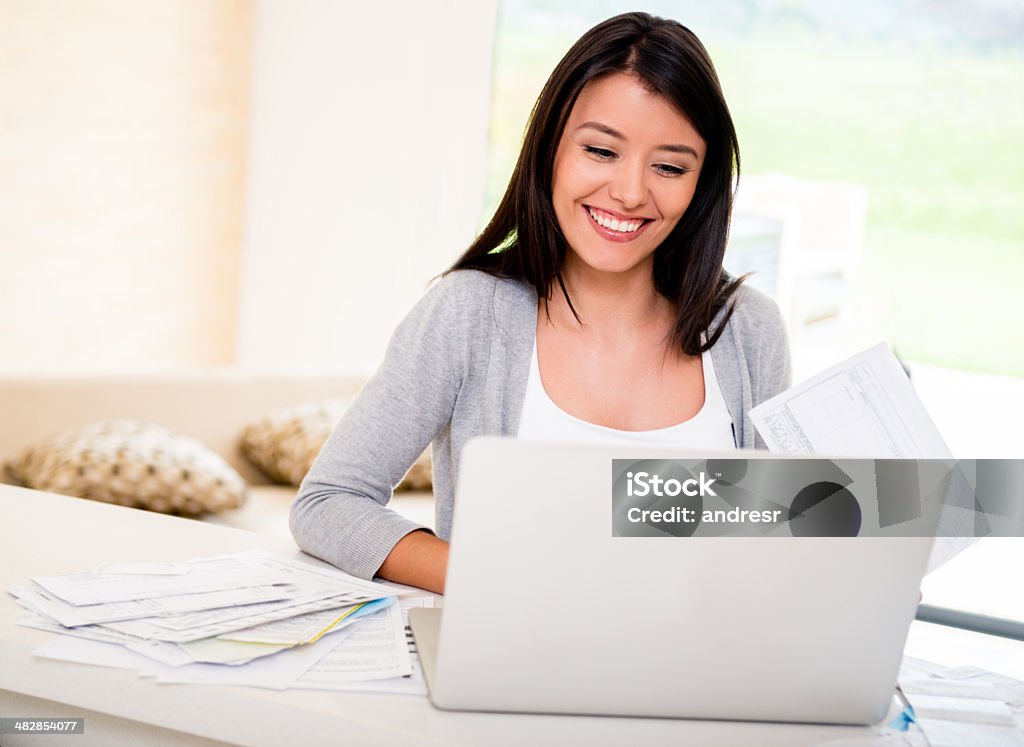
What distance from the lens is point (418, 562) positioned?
128 centimetres

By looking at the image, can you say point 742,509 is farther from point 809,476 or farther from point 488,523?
point 488,523

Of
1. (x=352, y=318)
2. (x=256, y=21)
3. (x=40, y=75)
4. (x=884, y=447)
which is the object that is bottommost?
(x=352, y=318)

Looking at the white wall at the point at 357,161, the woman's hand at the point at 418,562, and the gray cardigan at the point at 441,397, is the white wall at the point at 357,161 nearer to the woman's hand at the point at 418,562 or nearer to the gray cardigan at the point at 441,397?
the gray cardigan at the point at 441,397

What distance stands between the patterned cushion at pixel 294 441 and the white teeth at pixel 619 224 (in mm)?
1595

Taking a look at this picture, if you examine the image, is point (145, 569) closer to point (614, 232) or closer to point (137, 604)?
point (137, 604)

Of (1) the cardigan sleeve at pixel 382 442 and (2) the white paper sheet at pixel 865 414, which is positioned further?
(1) the cardigan sleeve at pixel 382 442

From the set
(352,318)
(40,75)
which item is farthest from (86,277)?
(352,318)

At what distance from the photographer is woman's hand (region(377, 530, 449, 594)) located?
127cm

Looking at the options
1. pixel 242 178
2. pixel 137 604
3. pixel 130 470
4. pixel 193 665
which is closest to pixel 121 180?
pixel 242 178

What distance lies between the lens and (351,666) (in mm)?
1039

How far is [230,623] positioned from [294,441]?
1.99 m

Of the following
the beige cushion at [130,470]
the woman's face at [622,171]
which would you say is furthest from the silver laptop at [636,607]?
the beige cushion at [130,470]

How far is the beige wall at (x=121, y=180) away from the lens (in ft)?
11.8

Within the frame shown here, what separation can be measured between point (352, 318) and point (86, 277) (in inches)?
40.2
